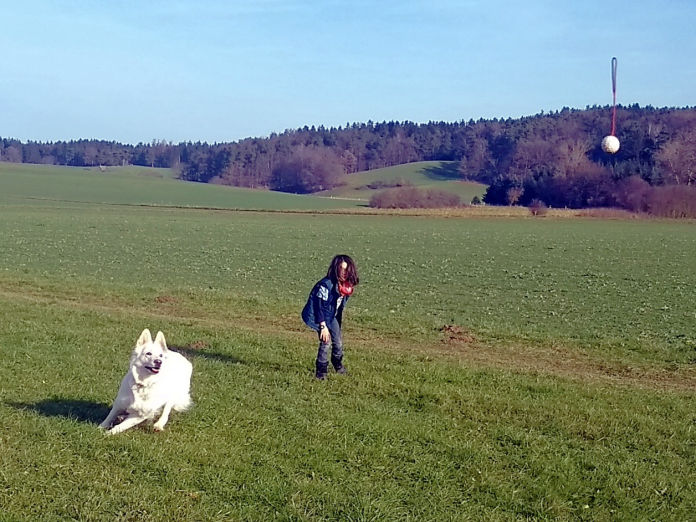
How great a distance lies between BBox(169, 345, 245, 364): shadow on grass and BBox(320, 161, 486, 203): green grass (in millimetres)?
111921

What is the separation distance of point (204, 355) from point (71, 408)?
341 centimetres

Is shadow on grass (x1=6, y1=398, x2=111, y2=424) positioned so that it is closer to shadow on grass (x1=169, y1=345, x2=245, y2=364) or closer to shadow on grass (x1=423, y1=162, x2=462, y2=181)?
shadow on grass (x1=169, y1=345, x2=245, y2=364)

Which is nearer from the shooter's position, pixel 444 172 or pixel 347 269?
pixel 347 269

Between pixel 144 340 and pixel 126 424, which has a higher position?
pixel 144 340

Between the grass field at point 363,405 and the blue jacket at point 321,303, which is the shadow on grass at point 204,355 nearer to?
the grass field at point 363,405

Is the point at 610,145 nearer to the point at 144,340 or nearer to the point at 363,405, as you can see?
the point at 363,405

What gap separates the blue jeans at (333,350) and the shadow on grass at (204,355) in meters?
1.53

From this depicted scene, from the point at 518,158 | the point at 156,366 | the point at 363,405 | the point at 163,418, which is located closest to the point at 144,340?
the point at 156,366

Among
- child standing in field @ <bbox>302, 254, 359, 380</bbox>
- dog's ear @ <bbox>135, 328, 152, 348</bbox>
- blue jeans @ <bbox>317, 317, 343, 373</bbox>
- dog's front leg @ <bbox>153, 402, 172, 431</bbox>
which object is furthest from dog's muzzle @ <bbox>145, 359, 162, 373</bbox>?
blue jeans @ <bbox>317, 317, 343, 373</bbox>

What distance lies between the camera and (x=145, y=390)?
23.4 ft

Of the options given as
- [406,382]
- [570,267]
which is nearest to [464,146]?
[570,267]

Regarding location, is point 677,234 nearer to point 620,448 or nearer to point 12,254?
point 12,254

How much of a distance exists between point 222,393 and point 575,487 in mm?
4332

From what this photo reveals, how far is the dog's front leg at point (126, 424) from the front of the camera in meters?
7.04
